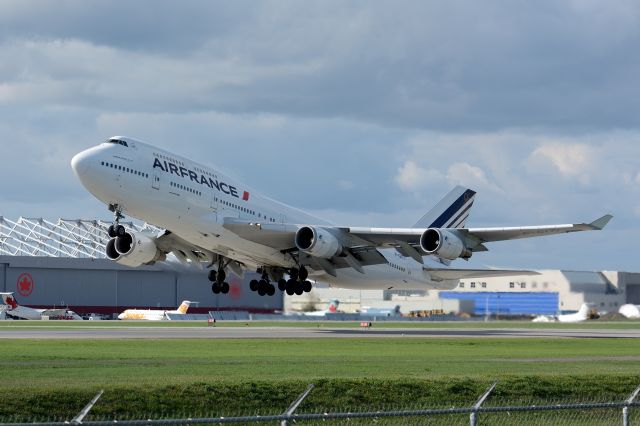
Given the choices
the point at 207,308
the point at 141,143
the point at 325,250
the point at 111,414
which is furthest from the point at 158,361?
the point at 207,308

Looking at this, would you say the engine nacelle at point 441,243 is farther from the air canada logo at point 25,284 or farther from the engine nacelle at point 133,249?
the air canada logo at point 25,284

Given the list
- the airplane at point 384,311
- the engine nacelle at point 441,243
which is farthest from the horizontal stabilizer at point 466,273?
the airplane at point 384,311

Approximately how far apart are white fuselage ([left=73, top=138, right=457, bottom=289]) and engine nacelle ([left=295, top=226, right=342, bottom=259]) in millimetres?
2435

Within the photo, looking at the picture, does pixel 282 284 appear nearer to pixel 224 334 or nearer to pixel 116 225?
pixel 224 334

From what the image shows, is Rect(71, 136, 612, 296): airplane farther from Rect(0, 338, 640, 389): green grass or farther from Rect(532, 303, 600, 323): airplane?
Rect(532, 303, 600, 323): airplane

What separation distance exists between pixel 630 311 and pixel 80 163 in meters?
81.0

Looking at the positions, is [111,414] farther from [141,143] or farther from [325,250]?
[325,250]

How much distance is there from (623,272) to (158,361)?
96.4 metres

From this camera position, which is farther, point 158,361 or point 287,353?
point 287,353

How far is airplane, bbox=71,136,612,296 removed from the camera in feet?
163

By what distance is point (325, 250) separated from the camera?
189 feet

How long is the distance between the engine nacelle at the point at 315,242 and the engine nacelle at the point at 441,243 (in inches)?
207

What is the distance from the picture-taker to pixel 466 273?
234ft

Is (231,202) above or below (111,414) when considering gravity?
above
